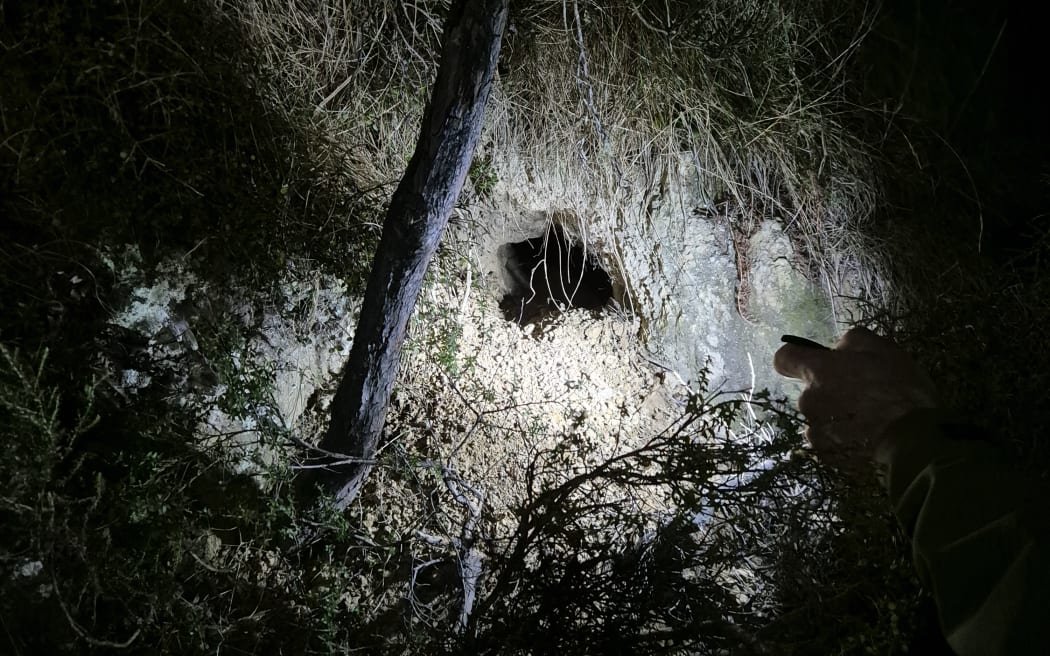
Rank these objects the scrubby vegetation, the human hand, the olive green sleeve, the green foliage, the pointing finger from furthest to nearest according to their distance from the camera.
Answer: the green foliage, the scrubby vegetation, the pointing finger, the human hand, the olive green sleeve

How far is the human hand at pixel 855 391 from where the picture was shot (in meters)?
1.17

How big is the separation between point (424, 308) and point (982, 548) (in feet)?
7.54

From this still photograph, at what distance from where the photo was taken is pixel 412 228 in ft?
5.88

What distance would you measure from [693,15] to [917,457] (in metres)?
2.47

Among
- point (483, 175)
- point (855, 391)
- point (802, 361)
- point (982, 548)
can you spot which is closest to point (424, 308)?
point (483, 175)

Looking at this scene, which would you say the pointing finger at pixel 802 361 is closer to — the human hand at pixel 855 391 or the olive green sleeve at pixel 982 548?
the human hand at pixel 855 391

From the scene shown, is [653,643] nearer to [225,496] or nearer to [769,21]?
[225,496]

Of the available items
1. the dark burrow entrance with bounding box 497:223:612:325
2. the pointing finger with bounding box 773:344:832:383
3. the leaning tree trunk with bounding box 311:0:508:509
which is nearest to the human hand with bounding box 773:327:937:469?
the pointing finger with bounding box 773:344:832:383

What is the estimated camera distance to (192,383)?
207 cm

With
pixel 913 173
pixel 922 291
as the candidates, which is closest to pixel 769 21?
pixel 913 173

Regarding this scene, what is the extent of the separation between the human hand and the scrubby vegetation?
181 millimetres

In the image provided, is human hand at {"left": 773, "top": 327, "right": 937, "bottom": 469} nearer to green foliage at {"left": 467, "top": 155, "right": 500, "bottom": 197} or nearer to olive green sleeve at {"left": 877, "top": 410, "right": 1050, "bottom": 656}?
olive green sleeve at {"left": 877, "top": 410, "right": 1050, "bottom": 656}

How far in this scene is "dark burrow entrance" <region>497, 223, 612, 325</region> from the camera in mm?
3486

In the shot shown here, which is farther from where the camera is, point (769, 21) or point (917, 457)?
point (769, 21)
